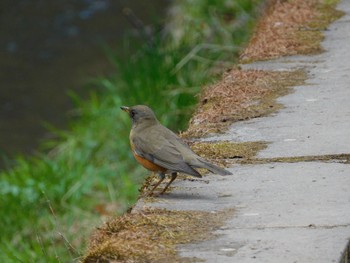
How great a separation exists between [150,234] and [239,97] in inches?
64.5

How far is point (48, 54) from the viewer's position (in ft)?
36.9

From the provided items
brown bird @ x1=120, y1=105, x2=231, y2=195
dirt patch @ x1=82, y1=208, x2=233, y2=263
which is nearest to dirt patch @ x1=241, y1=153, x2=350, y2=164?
brown bird @ x1=120, y1=105, x2=231, y2=195

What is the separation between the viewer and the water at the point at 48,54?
32.1ft

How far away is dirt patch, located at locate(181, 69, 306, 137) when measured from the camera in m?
4.49

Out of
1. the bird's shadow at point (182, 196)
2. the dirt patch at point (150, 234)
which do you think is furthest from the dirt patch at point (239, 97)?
the dirt patch at point (150, 234)

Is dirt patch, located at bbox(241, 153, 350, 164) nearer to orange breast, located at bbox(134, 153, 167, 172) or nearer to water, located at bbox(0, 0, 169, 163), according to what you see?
orange breast, located at bbox(134, 153, 167, 172)

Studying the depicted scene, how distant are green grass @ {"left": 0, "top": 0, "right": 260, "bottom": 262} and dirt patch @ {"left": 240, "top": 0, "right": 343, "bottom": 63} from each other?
580 mm

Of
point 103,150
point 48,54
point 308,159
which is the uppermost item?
point 48,54

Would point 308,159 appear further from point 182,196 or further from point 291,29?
point 291,29

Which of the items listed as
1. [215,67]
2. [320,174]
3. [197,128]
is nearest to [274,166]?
[320,174]

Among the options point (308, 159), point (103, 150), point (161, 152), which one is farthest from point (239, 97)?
point (103, 150)

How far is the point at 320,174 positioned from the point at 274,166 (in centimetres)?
20

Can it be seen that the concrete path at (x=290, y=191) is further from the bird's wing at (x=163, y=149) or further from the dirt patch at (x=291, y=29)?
the dirt patch at (x=291, y=29)

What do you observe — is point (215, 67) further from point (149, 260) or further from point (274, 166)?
point (149, 260)
